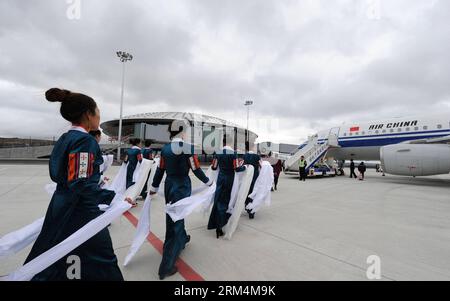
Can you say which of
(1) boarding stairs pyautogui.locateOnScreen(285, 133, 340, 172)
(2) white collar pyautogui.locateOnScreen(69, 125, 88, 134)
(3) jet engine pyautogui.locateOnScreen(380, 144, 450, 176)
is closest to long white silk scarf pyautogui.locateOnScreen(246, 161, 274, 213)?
(2) white collar pyautogui.locateOnScreen(69, 125, 88, 134)

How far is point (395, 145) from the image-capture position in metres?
11.1

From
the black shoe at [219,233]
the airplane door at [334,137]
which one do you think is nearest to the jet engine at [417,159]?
the airplane door at [334,137]

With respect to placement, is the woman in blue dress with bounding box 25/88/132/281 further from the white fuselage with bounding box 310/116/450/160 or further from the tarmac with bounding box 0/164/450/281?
A: the white fuselage with bounding box 310/116/450/160

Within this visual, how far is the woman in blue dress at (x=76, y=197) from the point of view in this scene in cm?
154

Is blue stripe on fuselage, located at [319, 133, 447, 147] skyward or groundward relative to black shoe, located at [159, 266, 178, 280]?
skyward

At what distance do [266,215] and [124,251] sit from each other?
336cm

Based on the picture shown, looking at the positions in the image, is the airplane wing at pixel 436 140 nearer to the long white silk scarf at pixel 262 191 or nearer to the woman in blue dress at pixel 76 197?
the long white silk scarf at pixel 262 191

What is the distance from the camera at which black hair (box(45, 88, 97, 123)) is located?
1.63 meters

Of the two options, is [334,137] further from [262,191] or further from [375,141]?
[262,191]

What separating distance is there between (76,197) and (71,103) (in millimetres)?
810

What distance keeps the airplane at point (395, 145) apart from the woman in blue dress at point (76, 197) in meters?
14.0

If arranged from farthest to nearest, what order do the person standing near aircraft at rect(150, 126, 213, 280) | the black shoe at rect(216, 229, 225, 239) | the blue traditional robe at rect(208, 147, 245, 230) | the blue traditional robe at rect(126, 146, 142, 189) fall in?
the blue traditional robe at rect(126, 146, 142, 189)
the blue traditional robe at rect(208, 147, 245, 230)
the black shoe at rect(216, 229, 225, 239)
the person standing near aircraft at rect(150, 126, 213, 280)

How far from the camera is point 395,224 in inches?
167
